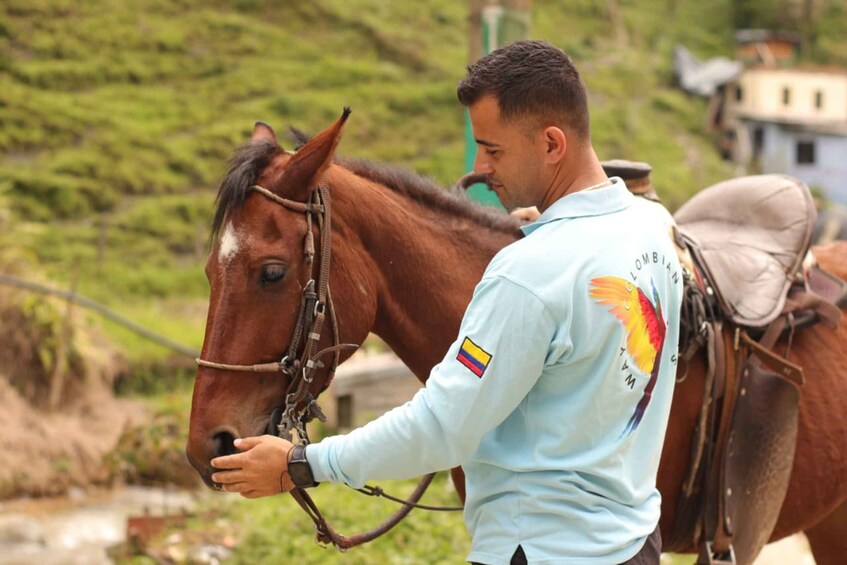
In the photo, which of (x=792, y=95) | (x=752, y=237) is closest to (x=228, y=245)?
(x=752, y=237)

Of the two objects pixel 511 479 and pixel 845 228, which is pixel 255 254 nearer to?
pixel 511 479

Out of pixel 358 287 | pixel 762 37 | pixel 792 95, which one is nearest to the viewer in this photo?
pixel 358 287

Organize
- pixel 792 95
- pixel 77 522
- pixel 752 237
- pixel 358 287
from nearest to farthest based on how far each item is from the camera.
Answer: pixel 358 287 → pixel 752 237 → pixel 77 522 → pixel 792 95

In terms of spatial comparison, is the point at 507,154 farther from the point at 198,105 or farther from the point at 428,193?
the point at 198,105

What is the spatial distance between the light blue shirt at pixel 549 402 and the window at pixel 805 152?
2169 cm

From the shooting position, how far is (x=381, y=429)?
1773mm

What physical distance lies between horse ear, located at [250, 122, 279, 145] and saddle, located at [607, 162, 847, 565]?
3.52 feet

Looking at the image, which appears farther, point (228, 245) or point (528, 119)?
point (228, 245)

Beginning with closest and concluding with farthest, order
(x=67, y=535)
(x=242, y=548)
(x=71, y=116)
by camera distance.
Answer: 1. (x=242, y=548)
2. (x=67, y=535)
3. (x=71, y=116)

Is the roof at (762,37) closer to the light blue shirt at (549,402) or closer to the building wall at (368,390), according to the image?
the building wall at (368,390)

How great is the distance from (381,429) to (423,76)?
60.1 ft

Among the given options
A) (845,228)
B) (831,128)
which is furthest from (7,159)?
(831,128)

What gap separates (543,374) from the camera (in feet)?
5.85

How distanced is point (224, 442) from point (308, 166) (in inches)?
25.9
